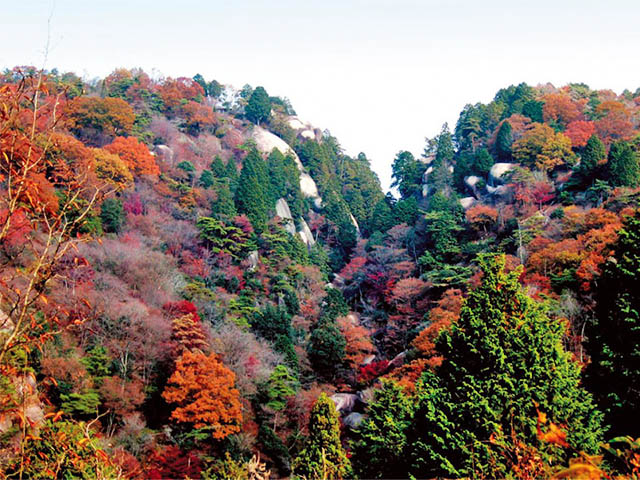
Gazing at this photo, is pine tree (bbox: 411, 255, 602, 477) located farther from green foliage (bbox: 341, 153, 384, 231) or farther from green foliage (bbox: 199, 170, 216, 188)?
green foliage (bbox: 341, 153, 384, 231)

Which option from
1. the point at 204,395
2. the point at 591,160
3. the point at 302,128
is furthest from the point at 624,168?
the point at 302,128

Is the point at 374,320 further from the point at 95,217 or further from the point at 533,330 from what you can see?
the point at 533,330

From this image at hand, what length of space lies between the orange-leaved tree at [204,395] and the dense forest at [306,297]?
0.09m

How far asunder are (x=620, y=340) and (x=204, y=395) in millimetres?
13283

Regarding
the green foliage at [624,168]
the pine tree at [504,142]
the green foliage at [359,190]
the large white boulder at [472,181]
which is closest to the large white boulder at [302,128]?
the green foliage at [359,190]

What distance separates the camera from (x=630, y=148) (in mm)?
26781

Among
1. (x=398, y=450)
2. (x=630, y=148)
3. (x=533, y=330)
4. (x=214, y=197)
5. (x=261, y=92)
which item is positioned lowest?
(x=398, y=450)

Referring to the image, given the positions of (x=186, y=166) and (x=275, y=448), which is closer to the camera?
(x=275, y=448)

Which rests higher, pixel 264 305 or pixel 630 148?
pixel 630 148

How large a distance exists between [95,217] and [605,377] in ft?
81.7

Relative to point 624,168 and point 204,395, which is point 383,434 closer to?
point 204,395

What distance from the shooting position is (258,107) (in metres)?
54.5

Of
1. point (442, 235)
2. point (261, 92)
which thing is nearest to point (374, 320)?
point (442, 235)

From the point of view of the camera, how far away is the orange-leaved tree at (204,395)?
52.3 ft
